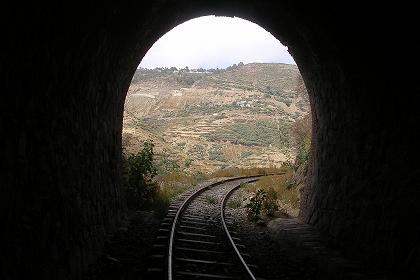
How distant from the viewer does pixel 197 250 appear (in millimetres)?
7734

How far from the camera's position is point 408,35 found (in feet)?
19.0

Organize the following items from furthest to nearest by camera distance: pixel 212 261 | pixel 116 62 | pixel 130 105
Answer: pixel 130 105, pixel 116 62, pixel 212 261

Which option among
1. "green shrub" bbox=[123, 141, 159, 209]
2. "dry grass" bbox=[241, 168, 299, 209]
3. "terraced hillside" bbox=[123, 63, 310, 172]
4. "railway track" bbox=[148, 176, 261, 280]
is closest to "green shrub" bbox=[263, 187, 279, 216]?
"dry grass" bbox=[241, 168, 299, 209]

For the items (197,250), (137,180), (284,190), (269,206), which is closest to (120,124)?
(137,180)

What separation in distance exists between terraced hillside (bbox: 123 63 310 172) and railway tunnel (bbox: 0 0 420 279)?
1469 cm

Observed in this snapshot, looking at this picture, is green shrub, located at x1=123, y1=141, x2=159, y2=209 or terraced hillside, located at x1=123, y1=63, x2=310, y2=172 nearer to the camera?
green shrub, located at x1=123, y1=141, x2=159, y2=209

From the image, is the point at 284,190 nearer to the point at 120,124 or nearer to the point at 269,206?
the point at 269,206

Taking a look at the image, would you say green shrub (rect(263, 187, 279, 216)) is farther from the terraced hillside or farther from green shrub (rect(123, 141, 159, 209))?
the terraced hillside

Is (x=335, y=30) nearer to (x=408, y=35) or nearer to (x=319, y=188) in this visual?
(x=408, y=35)

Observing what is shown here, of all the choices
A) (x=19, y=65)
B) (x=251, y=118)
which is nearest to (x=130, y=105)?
(x=251, y=118)

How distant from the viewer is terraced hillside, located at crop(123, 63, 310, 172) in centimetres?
4909

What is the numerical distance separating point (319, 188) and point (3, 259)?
7.71 metres

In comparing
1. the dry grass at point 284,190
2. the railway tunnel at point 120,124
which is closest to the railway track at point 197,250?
the railway tunnel at point 120,124

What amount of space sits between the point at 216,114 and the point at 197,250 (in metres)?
79.0
